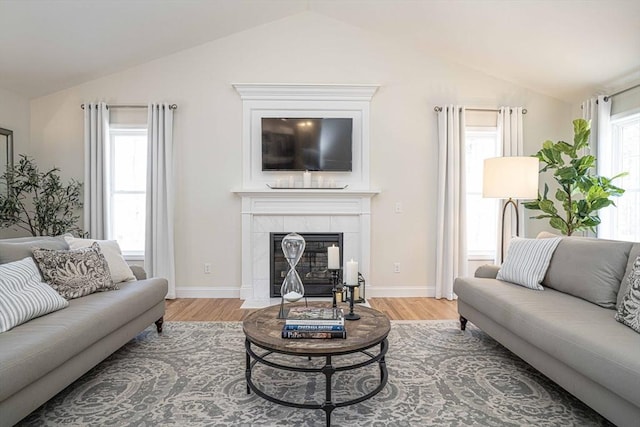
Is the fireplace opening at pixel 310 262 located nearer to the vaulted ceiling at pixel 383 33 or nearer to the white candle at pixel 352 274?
the white candle at pixel 352 274

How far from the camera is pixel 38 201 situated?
4.12 meters

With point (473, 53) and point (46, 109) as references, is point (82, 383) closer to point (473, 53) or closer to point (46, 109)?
point (46, 109)

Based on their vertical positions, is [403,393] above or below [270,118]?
below

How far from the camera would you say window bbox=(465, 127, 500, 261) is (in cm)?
464

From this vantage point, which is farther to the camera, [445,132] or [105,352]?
[445,132]

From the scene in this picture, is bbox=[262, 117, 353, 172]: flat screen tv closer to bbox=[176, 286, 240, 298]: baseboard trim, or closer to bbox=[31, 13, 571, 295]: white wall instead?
bbox=[31, 13, 571, 295]: white wall

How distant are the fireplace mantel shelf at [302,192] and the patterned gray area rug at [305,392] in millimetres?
1858

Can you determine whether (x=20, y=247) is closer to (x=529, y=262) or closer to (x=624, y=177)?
(x=529, y=262)

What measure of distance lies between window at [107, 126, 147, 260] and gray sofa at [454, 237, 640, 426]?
370cm

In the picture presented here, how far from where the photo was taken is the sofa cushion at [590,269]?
239cm

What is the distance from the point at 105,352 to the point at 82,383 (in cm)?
22

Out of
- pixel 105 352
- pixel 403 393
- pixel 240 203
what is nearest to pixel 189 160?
pixel 240 203

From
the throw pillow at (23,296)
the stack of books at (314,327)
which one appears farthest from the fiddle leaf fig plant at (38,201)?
the stack of books at (314,327)

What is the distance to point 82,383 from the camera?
2.31 metres
